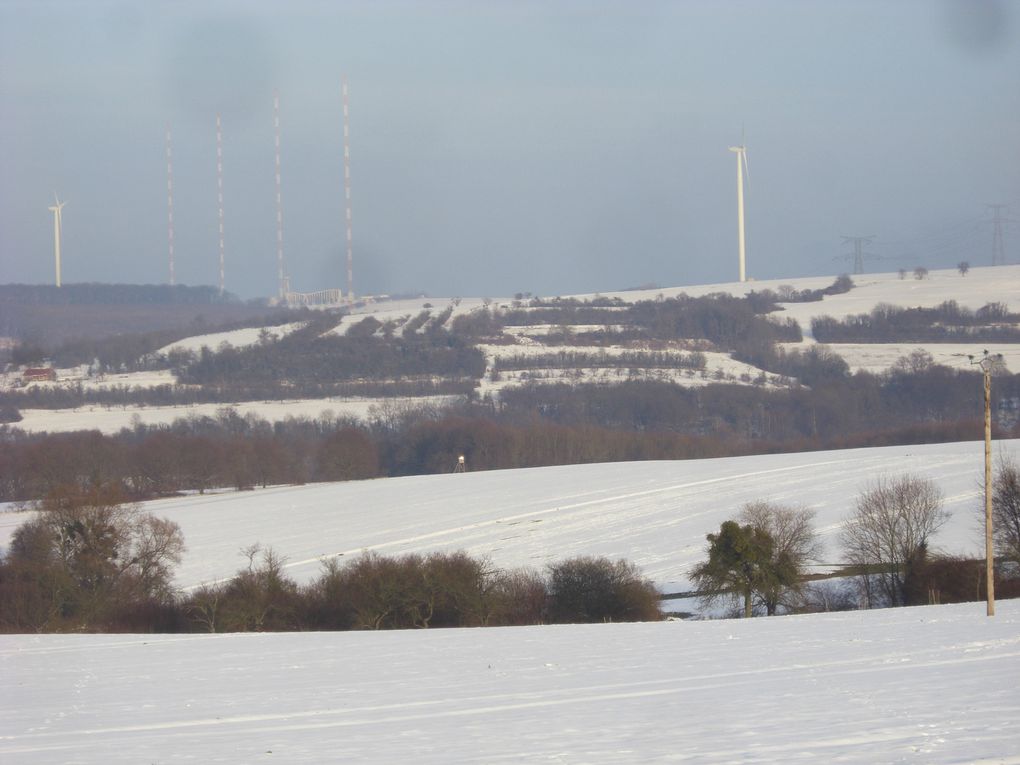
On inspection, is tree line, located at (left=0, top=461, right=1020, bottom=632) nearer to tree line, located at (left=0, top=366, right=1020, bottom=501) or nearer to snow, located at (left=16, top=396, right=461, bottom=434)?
tree line, located at (left=0, top=366, right=1020, bottom=501)

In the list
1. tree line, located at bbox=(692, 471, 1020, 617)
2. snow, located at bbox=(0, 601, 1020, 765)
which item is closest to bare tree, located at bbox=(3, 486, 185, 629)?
snow, located at bbox=(0, 601, 1020, 765)

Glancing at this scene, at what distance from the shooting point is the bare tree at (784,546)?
44.1m

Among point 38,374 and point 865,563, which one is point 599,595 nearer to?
point 865,563

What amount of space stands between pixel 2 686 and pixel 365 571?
808 inches

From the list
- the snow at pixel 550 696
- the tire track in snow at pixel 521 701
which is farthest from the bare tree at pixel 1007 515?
the tire track in snow at pixel 521 701

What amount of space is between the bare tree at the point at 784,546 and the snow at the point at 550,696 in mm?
9909

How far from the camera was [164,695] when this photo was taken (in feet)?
78.2

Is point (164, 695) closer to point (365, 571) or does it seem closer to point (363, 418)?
point (365, 571)

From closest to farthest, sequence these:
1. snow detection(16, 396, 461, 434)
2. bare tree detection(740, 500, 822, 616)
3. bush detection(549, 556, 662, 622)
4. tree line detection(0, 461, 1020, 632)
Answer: tree line detection(0, 461, 1020, 632), bare tree detection(740, 500, 822, 616), bush detection(549, 556, 662, 622), snow detection(16, 396, 461, 434)

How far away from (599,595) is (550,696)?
2359cm

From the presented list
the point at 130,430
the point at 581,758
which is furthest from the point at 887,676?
the point at 130,430

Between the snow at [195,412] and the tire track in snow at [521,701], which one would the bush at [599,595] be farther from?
the snow at [195,412]

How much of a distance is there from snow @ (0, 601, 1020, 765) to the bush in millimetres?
10124

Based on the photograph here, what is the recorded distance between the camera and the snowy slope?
58.6m
